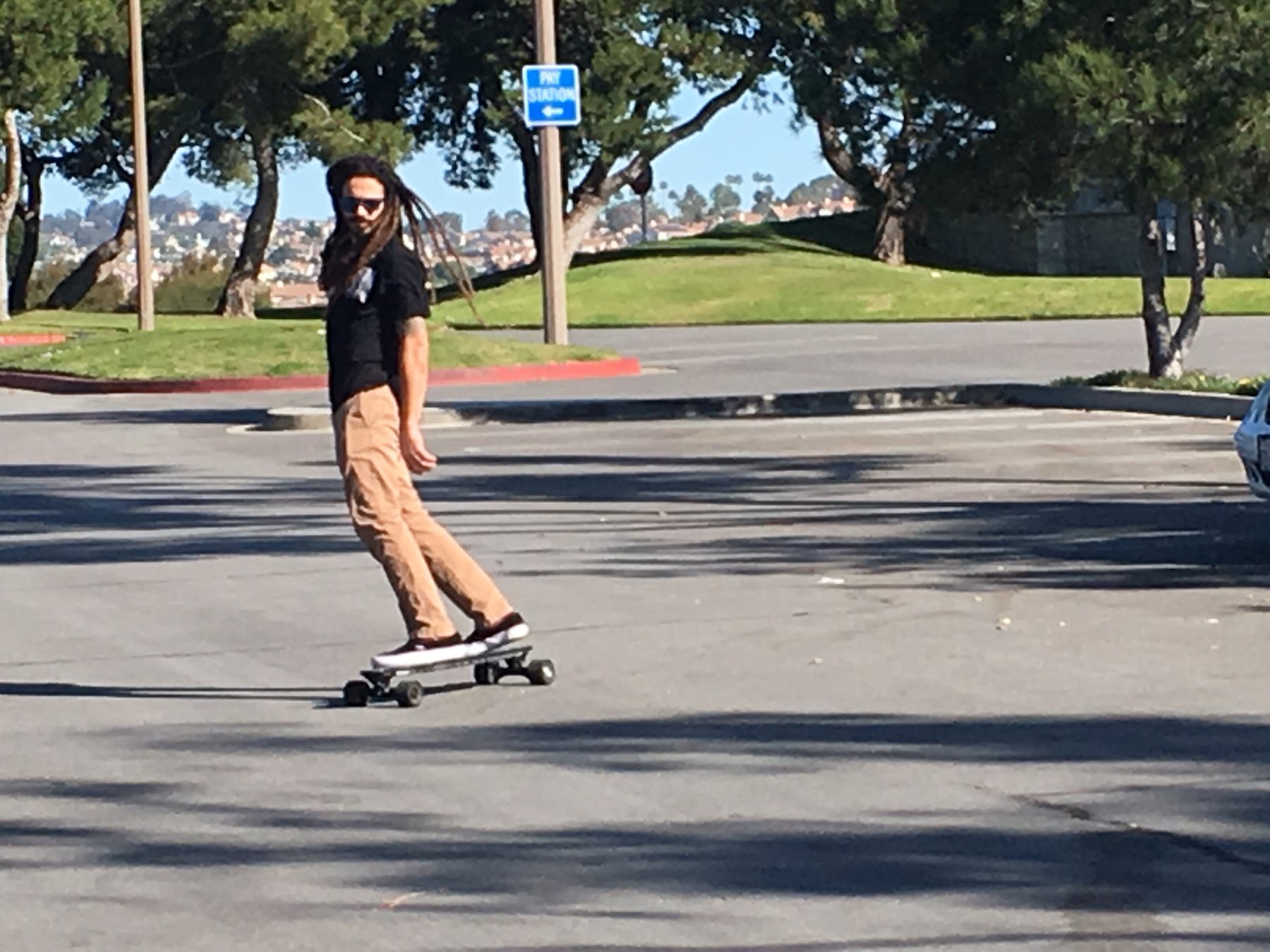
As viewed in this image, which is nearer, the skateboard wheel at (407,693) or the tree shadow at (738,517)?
the skateboard wheel at (407,693)

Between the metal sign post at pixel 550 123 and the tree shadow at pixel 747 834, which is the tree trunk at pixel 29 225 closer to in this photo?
the metal sign post at pixel 550 123

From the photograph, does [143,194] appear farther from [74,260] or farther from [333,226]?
[74,260]

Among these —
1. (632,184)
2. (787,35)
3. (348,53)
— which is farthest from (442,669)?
(632,184)

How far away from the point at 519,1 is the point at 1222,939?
54945 mm

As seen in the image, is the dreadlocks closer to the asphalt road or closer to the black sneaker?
the black sneaker

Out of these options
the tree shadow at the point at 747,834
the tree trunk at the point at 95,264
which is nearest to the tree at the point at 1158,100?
the tree shadow at the point at 747,834

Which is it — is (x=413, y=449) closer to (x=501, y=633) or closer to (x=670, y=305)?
(x=501, y=633)

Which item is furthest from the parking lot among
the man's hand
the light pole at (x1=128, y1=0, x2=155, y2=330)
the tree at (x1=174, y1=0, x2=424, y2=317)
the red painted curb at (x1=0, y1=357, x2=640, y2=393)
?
the tree at (x1=174, y1=0, x2=424, y2=317)

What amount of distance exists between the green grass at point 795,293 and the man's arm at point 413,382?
3417cm

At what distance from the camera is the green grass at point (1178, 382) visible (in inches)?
911

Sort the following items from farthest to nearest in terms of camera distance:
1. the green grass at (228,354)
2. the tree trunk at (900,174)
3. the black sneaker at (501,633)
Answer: the green grass at (228,354) → the tree trunk at (900,174) → the black sneaker at (501,633)

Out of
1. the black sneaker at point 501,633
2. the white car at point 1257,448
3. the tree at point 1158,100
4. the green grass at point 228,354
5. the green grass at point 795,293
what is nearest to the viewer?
the black sneaker at point 501,633

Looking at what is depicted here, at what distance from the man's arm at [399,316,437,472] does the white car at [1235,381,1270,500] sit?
204 inches

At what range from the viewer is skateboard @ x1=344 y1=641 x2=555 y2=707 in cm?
908
